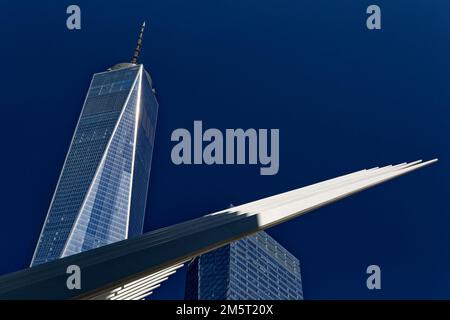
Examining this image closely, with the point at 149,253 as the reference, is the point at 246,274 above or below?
above

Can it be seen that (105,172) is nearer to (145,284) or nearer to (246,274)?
(246,274)

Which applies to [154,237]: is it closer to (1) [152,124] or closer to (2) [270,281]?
(2) [270,281]

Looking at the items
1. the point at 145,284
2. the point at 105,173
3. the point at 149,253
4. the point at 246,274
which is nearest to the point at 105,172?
the point at 105,173

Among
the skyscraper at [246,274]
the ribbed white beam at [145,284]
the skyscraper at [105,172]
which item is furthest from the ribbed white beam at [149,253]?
the skyscraper at [105,172]

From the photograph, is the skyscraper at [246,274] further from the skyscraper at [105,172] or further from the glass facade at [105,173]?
the skyscraper at [105,172]

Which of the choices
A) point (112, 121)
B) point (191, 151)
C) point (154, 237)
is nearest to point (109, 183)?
point (112, 121)

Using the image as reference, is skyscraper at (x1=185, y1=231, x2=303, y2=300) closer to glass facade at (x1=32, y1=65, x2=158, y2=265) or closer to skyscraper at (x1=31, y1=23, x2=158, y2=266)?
glass facade at (x1=32, y1=65, x2=158, y2=265)

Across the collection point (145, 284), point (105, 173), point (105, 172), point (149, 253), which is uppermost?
point (105, 172)
